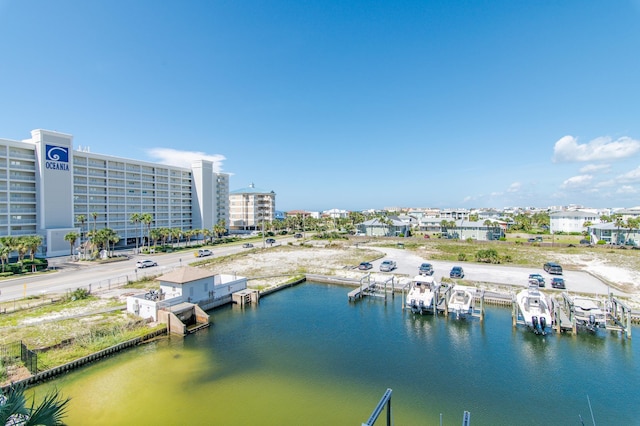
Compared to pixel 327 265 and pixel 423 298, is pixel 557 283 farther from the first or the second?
pixel 327 265

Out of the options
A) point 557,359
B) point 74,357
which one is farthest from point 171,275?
point 557,359

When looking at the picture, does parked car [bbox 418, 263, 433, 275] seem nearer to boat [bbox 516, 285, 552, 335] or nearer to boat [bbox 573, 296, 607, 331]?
boat [bbox 516, 285, 552, 335]

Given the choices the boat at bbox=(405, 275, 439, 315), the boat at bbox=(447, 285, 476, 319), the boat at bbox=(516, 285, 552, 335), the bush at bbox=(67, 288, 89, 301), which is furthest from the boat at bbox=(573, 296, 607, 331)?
the bush at bbox=(67, 288, 89, 301)

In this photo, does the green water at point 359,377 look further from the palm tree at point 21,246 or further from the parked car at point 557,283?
the palm tree at point 21,246

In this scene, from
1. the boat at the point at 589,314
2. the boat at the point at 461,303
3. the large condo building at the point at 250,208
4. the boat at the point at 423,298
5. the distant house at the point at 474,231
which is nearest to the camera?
the boat at the point at 589,314

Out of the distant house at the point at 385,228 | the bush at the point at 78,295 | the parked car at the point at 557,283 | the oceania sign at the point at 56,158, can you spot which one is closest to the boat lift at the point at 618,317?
the parked car at the point at 557,283

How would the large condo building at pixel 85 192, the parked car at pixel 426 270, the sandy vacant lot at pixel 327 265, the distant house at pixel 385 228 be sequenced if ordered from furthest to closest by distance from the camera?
the distant house at pixel 385 228 → the large condo building at pixel 85 192 → the parked car at pixel 426 270 → the sandy vacant lot at pixel 327 265

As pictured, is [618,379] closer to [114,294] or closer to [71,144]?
[114,294]
